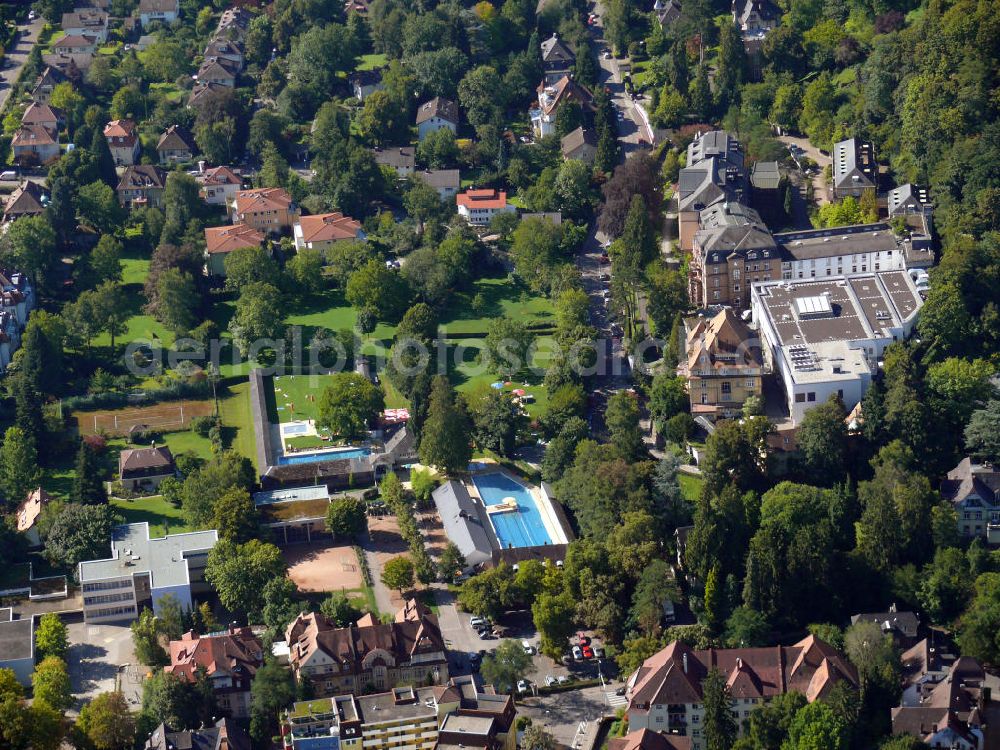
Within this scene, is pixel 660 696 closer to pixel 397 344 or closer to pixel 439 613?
pixel 439 613

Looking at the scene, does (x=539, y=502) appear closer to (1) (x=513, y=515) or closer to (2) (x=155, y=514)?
(1) (x=513, y=515)

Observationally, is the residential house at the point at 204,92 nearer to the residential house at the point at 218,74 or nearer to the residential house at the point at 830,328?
the residential house at the point at 218,74

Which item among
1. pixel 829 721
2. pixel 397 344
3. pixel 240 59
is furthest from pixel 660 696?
pixel 240 59

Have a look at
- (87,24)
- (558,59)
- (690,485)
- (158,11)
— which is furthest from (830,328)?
(87,24)

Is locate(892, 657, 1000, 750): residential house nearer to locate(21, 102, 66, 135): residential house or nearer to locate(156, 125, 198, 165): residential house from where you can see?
locate(156, 125, 198, 165): residential house

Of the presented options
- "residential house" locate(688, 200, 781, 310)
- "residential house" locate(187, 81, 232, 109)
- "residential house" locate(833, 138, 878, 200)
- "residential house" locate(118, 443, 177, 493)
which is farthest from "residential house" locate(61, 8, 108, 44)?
"residential house" locate(688, 200, 781, 310)
